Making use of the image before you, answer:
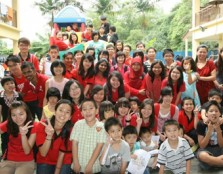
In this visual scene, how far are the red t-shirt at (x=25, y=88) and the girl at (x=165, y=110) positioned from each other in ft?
6.38

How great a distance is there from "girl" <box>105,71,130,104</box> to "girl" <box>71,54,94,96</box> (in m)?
0.38

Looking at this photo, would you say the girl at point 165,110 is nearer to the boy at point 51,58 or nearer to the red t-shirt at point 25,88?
the red t-shirt at point 25,88

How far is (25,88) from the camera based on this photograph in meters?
5.20

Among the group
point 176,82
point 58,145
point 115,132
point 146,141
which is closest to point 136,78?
point 176,82

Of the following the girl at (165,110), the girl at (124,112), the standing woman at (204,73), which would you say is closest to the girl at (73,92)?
the girl at (124,112)

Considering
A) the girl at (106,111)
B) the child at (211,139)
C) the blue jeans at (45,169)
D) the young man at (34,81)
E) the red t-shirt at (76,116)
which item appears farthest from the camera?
the young man at (34,81)

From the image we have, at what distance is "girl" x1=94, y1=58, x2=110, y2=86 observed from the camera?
556 cm

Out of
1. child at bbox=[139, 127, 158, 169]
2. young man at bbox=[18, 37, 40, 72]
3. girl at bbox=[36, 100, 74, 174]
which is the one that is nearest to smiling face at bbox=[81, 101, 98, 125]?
girl at bbox=[36, 100, 74, 174]

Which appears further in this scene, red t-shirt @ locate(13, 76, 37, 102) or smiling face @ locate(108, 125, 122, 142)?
red t-shirt @ locate(13, 76, 37, 102)

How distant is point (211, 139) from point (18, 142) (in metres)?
2.64

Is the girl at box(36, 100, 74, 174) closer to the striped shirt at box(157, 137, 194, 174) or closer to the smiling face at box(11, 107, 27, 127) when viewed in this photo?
the smiling face at box(11, 107, 27, 127)

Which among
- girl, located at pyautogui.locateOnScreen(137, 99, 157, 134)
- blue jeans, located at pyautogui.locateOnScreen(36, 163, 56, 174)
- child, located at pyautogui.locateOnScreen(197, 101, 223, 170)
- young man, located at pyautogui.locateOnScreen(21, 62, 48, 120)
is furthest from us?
young man, located at pyautogui.locateOnScreen(21, 62, 48, 120)

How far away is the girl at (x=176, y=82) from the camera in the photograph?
5473mm

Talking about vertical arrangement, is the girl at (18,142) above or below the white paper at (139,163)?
above
